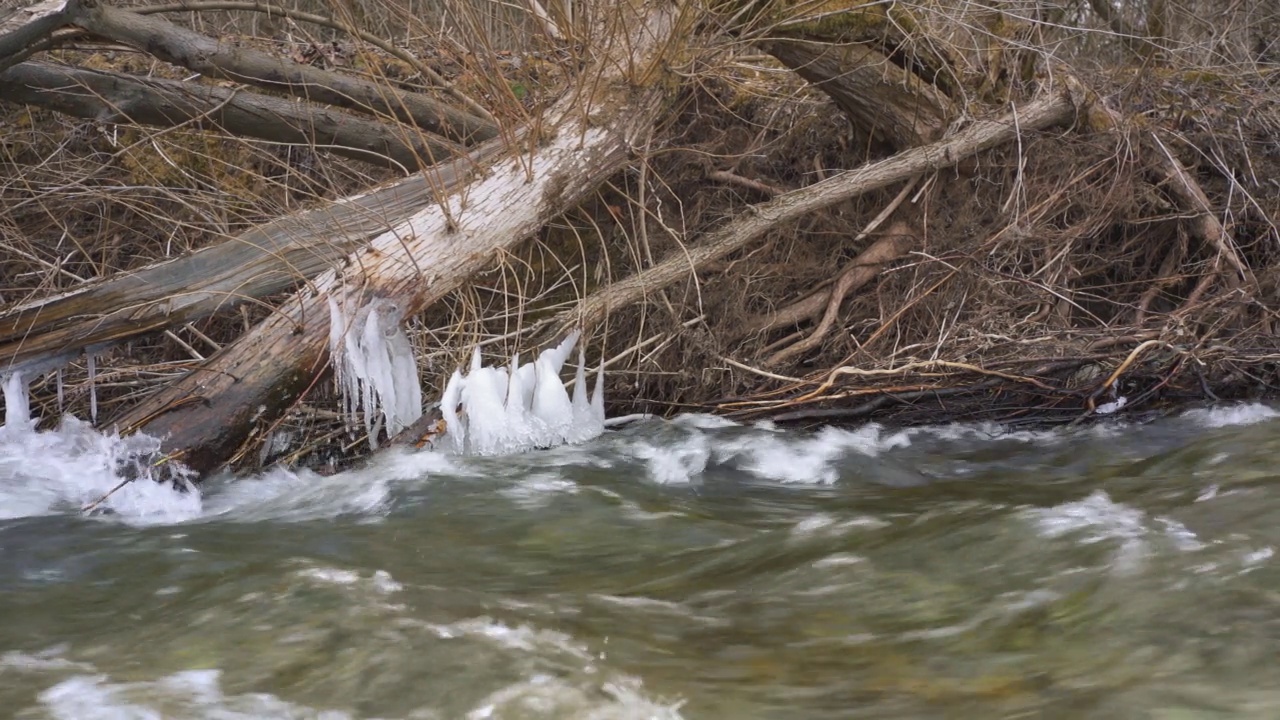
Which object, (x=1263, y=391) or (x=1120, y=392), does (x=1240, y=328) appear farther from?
(x=1120, y=392)

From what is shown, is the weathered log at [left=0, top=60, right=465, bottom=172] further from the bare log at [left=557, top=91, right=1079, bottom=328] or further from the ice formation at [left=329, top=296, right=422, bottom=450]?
the ice formation at [left=329, top=296, right=422, bottom=450]

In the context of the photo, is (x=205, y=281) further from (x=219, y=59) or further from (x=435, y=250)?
(x=219, y=59)

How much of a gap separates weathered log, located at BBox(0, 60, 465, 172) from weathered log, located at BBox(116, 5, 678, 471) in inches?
33.0

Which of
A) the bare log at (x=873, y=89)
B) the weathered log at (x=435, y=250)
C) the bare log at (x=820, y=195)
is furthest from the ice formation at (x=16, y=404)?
the bare log at (x=873, y=89)

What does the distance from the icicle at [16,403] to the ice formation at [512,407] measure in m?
1.82

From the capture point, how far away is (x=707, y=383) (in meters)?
5.98

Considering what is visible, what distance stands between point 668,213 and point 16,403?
3.76m

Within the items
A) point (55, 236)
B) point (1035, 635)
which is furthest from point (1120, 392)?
point (55, 236)

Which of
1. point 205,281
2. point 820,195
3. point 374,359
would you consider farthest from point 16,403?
point 820,195

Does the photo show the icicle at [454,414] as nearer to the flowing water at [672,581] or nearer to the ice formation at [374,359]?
the flowing water at [672,581]

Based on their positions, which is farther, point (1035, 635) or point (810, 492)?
point (810, 492)

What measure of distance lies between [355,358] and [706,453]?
1760 millimetres

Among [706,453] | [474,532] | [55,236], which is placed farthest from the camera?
[55,236]

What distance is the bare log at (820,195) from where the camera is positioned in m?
5.73
